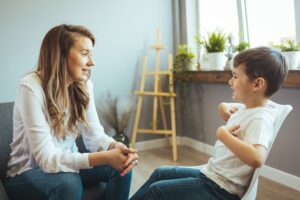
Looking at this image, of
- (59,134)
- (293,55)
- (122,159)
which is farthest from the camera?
(293,55)

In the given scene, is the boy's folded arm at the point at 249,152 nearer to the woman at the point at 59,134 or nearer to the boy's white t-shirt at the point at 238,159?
the boy's white t-shirt at the point at 238,159

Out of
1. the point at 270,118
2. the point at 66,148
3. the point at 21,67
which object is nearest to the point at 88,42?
the point at 66,148

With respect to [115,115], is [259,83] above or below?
above

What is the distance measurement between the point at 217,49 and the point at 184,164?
3.73 ft

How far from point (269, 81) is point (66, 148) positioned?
991 mm

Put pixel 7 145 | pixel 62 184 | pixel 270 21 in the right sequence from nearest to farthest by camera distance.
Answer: pixel 62 184 < pixel 7 145 < pixel 270 21

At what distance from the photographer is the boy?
1.14 m

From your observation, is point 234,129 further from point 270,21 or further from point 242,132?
point 270,21

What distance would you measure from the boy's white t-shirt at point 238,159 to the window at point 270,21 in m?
1.43

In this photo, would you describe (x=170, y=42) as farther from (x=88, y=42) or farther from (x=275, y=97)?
(x=88, y=42)

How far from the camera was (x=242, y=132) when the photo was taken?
1181 mm

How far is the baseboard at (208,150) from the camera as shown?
2229mm

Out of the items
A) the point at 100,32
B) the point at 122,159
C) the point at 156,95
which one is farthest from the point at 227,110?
the point at 100,32

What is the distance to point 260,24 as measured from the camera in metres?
2.68
